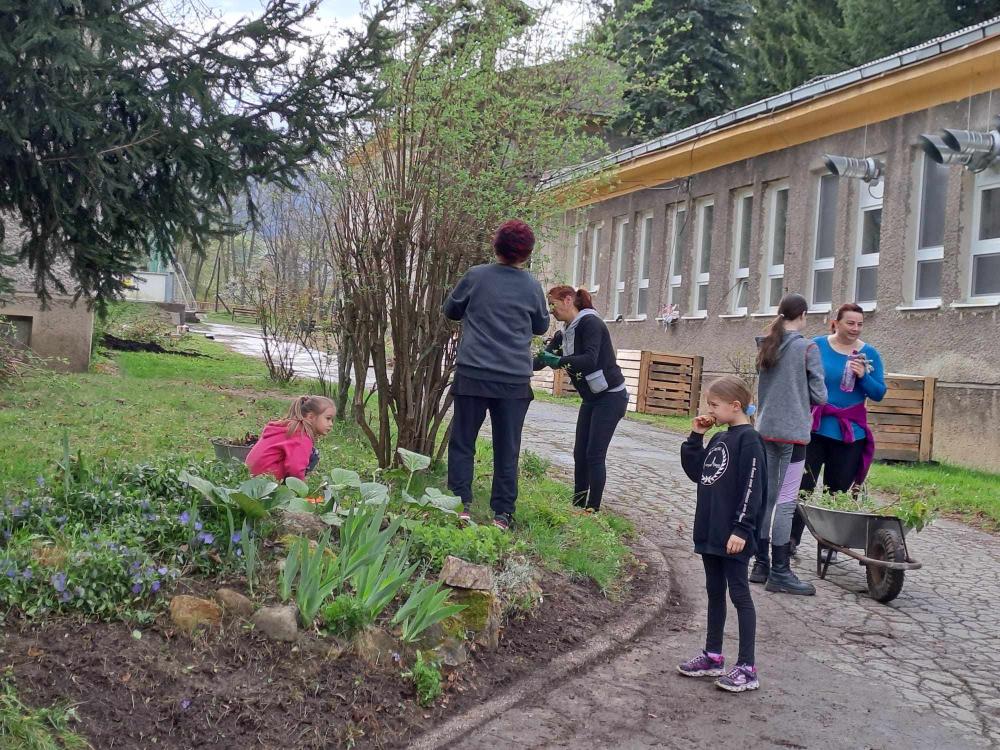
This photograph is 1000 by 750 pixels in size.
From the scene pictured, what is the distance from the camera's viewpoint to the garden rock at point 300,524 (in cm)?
551

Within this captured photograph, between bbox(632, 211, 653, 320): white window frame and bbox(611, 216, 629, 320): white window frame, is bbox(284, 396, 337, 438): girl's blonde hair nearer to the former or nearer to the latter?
bbox(632, 211, 653, 320): white window frame

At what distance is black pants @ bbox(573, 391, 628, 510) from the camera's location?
8328 millimetres

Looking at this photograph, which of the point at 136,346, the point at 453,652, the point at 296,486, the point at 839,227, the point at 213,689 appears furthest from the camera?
the point at 136,346

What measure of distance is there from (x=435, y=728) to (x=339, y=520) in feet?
4.45

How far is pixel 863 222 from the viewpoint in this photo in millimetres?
17031

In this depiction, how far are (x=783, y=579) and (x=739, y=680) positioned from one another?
2.24 m

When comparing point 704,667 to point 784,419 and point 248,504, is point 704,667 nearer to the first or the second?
point 248,504

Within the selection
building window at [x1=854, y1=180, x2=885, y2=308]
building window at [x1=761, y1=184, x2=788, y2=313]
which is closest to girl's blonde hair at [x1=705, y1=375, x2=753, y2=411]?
building window at [x1=854, y1=180, x2=885, y2=308]

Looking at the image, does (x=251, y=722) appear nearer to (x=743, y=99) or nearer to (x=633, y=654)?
(x=633, y=654)

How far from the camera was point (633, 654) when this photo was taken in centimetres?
580

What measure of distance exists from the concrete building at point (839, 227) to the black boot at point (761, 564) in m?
2.79

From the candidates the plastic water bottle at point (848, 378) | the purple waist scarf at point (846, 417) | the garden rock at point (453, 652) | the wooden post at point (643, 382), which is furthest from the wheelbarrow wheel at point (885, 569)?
the wooden post at point (643, 382)

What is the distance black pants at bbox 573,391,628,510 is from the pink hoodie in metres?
2.48

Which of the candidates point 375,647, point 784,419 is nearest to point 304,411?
point 375,647
